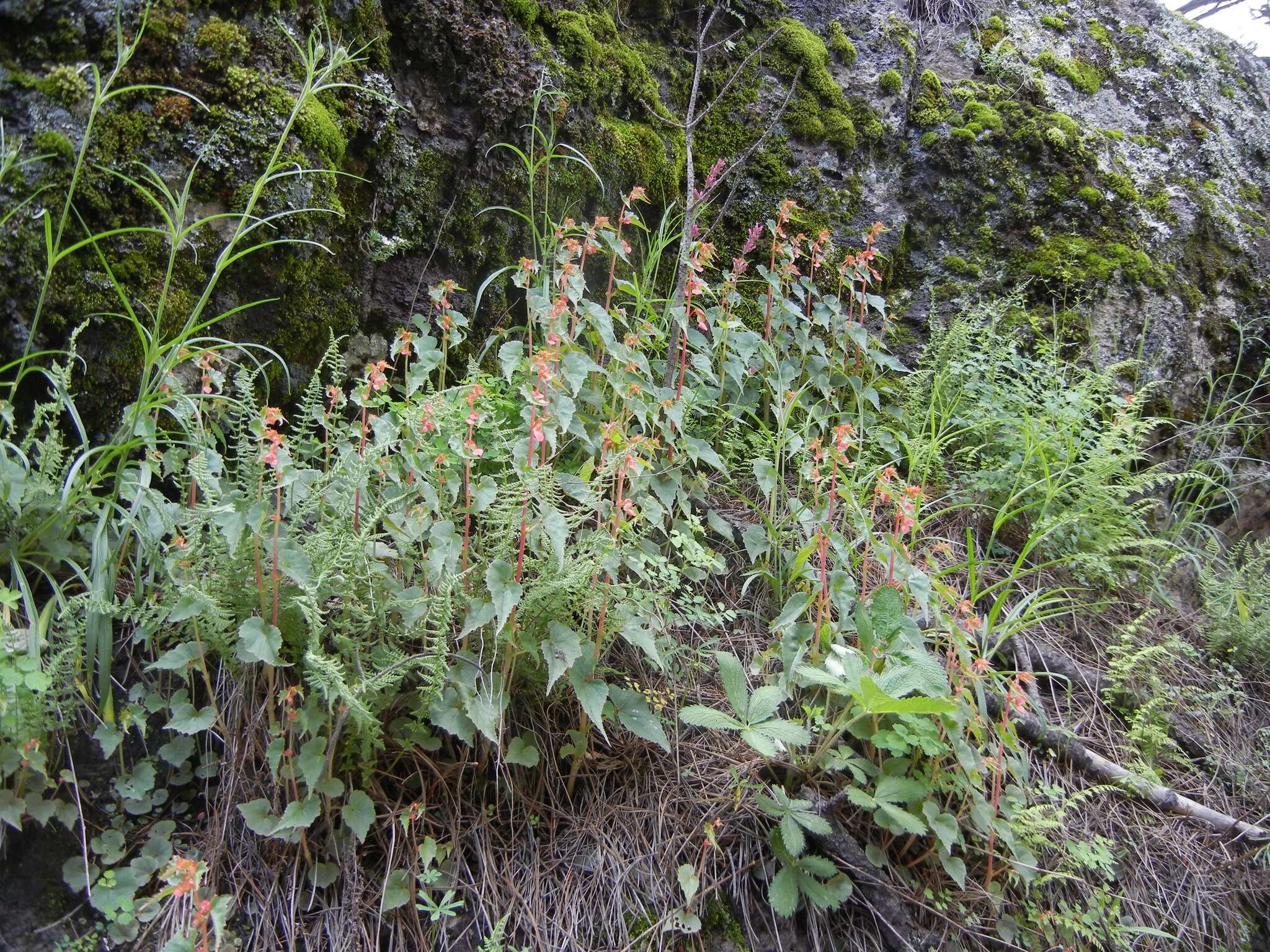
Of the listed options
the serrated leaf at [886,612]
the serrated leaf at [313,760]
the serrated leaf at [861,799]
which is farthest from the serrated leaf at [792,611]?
the serrated leaf at [313,760]

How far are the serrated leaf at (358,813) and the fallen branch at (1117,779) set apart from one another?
1783 millimetres

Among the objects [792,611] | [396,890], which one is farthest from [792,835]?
[396,890]

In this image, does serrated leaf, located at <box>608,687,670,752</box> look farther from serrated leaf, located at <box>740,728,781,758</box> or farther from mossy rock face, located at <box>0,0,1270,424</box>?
mossy rock face, located at <box>0,0,1270,424</box>

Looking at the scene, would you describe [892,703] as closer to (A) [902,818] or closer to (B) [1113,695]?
(A) [902,818]

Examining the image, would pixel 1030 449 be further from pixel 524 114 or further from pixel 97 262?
pixel 97 262

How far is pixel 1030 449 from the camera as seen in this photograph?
9.33 ft

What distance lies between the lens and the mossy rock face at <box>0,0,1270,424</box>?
231 centimetres

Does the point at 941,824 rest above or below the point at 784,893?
above

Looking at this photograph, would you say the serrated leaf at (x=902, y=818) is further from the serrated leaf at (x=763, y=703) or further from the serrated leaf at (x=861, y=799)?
the serrated leaf at (x=763, y=703)

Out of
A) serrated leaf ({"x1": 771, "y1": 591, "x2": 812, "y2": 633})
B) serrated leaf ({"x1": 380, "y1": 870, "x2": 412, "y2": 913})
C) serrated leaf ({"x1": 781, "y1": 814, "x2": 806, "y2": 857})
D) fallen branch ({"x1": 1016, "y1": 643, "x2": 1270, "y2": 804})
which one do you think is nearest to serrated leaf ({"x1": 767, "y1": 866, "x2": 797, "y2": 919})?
serrated leaf ({"x1": 781, "y1": 814, "x2": 806, "y2": 857})

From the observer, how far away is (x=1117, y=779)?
7.82 feet

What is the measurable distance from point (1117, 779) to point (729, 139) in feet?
9.89

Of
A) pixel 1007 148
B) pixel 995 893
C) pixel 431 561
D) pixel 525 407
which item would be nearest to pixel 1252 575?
pixel 995 893

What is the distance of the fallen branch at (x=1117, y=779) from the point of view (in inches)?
94.0
